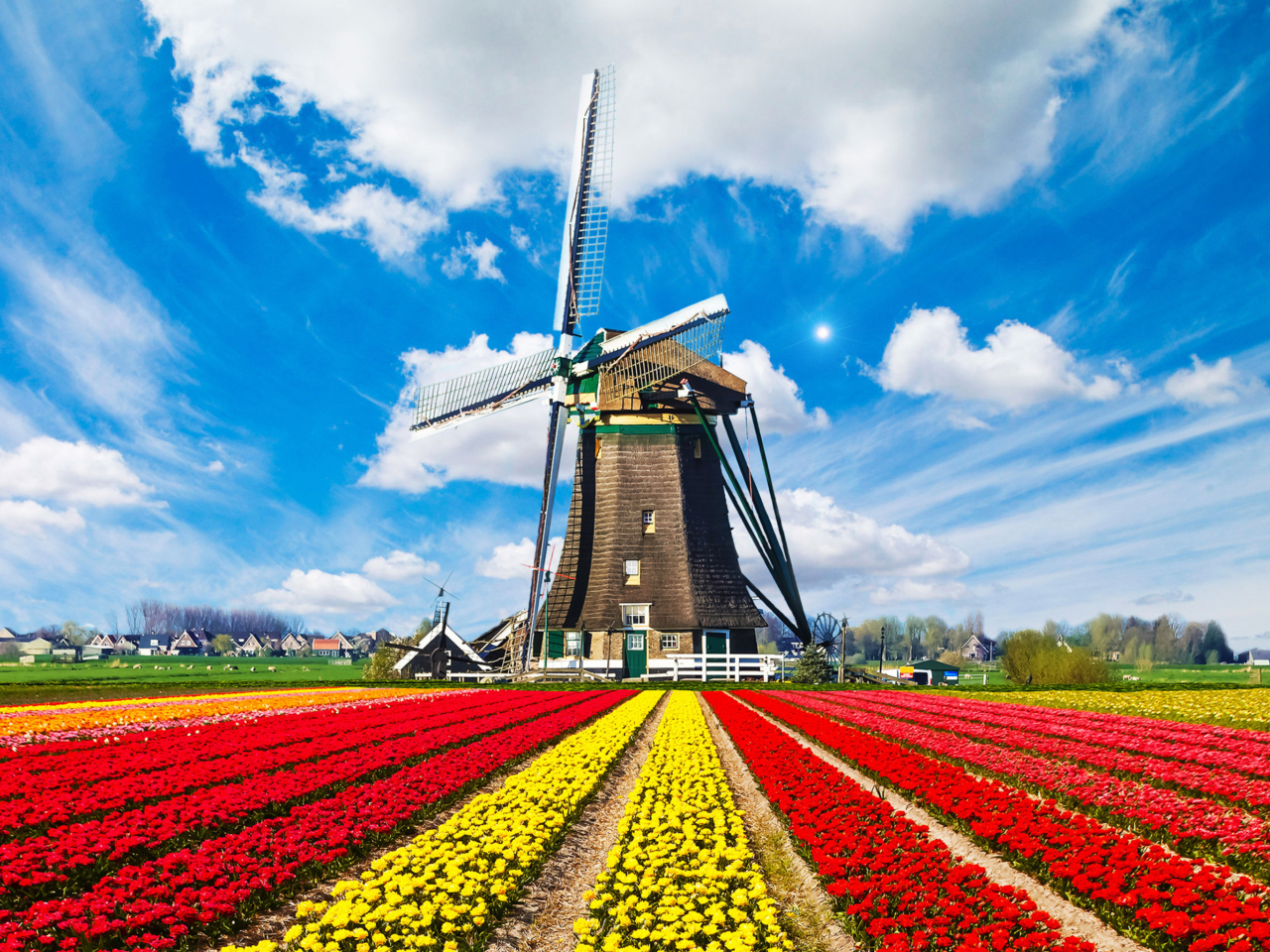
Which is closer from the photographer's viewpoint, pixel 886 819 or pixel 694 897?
pixel 694 897

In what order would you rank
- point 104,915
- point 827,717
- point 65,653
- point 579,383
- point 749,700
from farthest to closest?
point 65,653, point 579,383, point 749,700, point 827,717, point 104,915

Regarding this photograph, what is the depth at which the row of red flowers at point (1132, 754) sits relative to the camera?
10578 millimetres

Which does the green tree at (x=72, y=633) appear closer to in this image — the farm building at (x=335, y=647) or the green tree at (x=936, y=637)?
the farm building at (x=335, y=647)

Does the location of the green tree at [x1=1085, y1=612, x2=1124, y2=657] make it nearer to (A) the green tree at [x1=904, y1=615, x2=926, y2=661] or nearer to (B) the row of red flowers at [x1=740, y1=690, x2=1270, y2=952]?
(A) the green tree at [x1=904, y1=615, x2=926, y2=661]

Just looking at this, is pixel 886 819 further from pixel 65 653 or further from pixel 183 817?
pixel 65 653

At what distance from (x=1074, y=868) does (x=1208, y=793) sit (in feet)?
18.4

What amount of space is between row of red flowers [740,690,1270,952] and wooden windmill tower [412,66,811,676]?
79.2ft

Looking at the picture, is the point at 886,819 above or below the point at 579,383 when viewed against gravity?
below

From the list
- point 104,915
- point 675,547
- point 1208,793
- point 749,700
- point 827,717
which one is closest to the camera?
point 104,915

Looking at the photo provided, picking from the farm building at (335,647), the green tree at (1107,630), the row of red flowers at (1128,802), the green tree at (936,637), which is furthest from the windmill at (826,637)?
the farm building at (335,647)

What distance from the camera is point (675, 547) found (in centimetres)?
3447

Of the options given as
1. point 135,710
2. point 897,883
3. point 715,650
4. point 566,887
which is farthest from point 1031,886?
point 715,650

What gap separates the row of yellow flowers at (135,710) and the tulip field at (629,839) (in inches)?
45.9

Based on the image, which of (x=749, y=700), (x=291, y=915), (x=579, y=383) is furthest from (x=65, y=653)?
(x=291, y=915)
